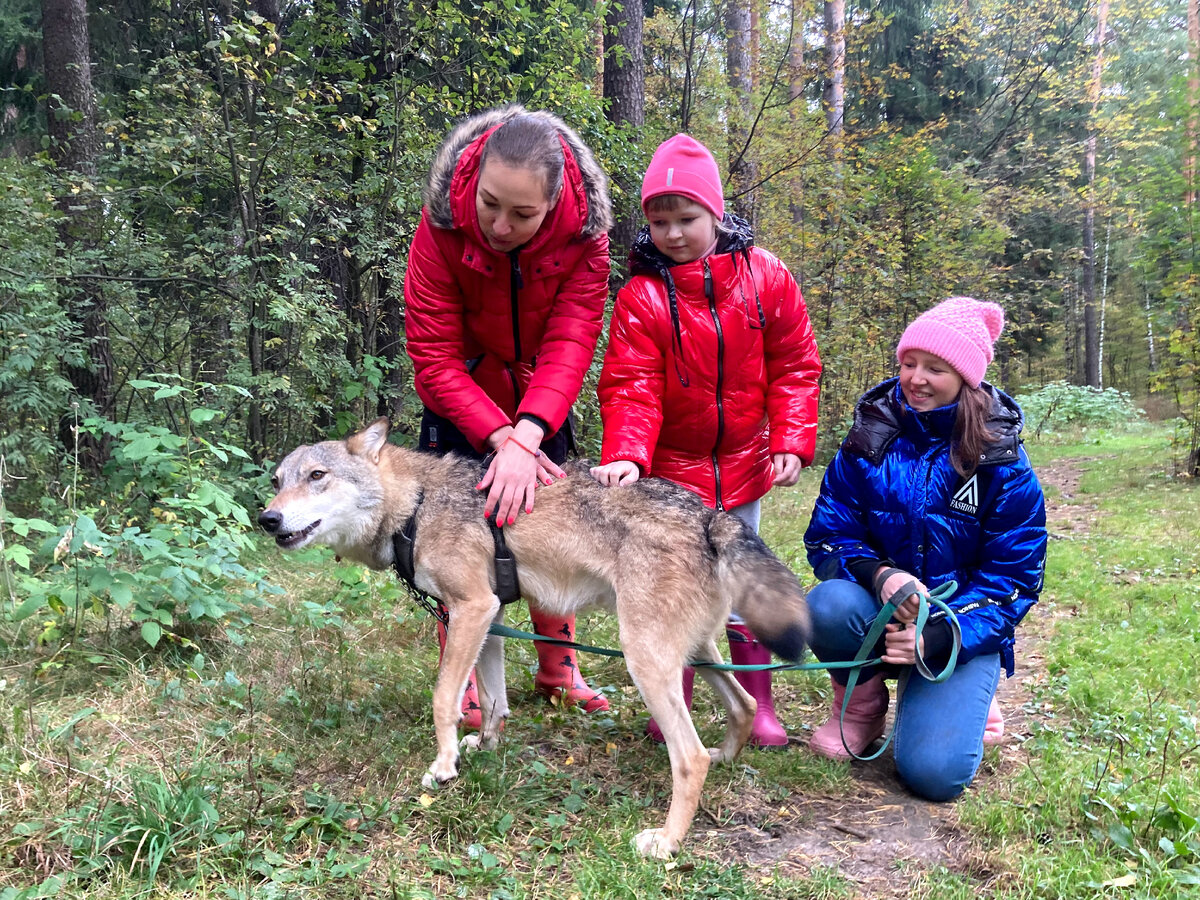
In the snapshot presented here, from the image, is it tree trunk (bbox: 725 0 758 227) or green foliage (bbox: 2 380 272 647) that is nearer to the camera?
green foliage (bbox: 2 380 272 647)

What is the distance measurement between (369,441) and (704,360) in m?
1.75

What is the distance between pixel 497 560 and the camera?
3.52 meters

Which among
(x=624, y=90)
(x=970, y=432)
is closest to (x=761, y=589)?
(x=970, y=432)

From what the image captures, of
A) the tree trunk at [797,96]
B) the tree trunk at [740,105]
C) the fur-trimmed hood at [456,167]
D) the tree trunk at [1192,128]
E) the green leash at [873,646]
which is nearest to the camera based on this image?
the green leash at [873,646]

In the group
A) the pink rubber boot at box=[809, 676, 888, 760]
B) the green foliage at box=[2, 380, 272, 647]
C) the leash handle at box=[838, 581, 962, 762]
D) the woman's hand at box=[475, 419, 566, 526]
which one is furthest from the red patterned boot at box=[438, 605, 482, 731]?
the leash handle at box=[838, 581, 962, 762]

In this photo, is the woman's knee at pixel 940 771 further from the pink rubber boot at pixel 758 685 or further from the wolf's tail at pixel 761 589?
the wolf's tail at pixel 761 589

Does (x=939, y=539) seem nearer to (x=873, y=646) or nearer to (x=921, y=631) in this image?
(x=921, y=631)

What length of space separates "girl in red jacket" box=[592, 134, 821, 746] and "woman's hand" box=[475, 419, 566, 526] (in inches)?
13.2

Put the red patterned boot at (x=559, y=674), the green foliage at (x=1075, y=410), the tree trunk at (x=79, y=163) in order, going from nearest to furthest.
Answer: the red patterned boot at (x=559, y=674) → the tree trunk at (x=79, y=163) → the green foliage at (x=1075, y=410)

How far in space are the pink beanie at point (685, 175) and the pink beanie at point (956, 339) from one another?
113 cm

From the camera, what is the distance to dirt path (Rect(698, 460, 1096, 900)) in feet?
9.40

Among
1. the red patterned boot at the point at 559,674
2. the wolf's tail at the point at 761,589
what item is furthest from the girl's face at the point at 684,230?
the red patterned boot at the point at 559,674

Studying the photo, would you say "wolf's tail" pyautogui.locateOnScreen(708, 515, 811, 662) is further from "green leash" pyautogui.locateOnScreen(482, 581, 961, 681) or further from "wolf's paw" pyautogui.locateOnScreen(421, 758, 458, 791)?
"wolf's paw" pyautogui.locateOnScreen(421, 758, 458, 791)

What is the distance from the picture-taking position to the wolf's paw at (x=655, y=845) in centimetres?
289
